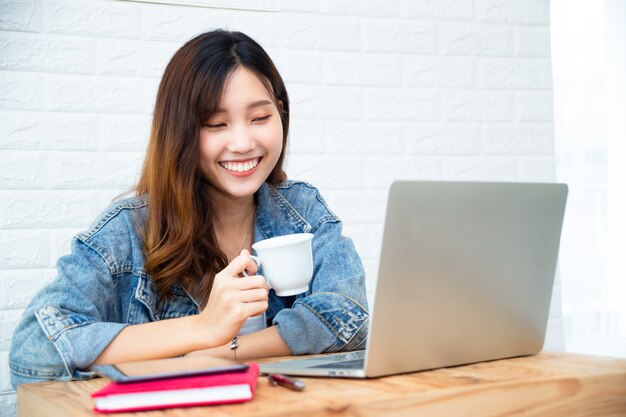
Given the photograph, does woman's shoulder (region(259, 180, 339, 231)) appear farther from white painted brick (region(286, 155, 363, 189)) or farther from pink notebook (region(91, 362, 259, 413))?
pink notebook (region(91, 362, 259, 413))

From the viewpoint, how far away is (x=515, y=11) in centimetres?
272

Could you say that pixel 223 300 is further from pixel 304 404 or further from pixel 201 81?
pixel 201 81

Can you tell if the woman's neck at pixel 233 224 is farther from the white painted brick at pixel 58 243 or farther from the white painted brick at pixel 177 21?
the white painted brick at pixel 177 21

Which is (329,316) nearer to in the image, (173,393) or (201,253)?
(201,253)

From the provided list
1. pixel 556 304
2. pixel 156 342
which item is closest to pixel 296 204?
pixel 156 342

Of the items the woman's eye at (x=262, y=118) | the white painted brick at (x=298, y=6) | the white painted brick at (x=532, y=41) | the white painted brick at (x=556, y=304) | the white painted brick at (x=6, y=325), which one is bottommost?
the white painted brick at (x=556, y=304)

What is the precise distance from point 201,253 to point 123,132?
75cm

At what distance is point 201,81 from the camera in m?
1.58

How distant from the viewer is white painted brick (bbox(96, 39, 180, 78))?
2209 mm

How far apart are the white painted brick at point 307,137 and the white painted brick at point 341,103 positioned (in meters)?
0.05

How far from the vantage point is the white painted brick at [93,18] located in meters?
2.16

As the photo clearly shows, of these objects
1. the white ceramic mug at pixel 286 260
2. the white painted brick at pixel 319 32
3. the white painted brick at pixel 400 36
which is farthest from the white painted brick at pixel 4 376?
the white painted brick at pixel 400 36

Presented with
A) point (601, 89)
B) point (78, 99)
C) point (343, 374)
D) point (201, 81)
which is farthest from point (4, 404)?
point (601, 89)

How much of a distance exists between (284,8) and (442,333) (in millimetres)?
1618
